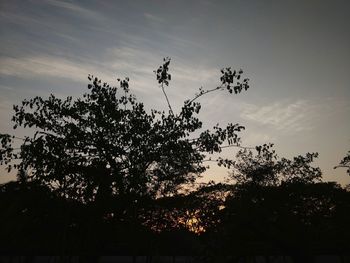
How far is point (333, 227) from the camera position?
80.6 ft

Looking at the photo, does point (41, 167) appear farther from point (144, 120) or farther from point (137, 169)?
point (144, 120)

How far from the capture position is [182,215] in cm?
2430

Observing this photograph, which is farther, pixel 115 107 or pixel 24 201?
pixel 24 201

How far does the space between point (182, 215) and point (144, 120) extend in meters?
10.2

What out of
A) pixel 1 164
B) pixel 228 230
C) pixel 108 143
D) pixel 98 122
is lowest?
pixel 228 230

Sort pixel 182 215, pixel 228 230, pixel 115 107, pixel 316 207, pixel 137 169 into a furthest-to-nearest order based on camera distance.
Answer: pixel 316 207
pixel 182 215
pixel 115 107
pixel 137 169
pixel 228 230

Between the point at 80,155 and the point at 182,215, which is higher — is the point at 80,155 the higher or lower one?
the higher one

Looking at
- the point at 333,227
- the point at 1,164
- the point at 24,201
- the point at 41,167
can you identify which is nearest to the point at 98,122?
the point at 41,167

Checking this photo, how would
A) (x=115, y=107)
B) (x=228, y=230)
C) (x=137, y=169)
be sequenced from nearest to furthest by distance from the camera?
1. (x=228, y=230)
2. (x=137, y=169)
3. (x=115, y=107)

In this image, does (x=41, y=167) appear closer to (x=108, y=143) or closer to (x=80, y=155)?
(x=80, y=155)

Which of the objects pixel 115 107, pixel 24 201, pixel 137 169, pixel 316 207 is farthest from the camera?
pixel 316 207

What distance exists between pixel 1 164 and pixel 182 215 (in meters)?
13.6

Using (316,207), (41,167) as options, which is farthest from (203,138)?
(316,207)

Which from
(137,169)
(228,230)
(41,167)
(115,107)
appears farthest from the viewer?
(115,107)
